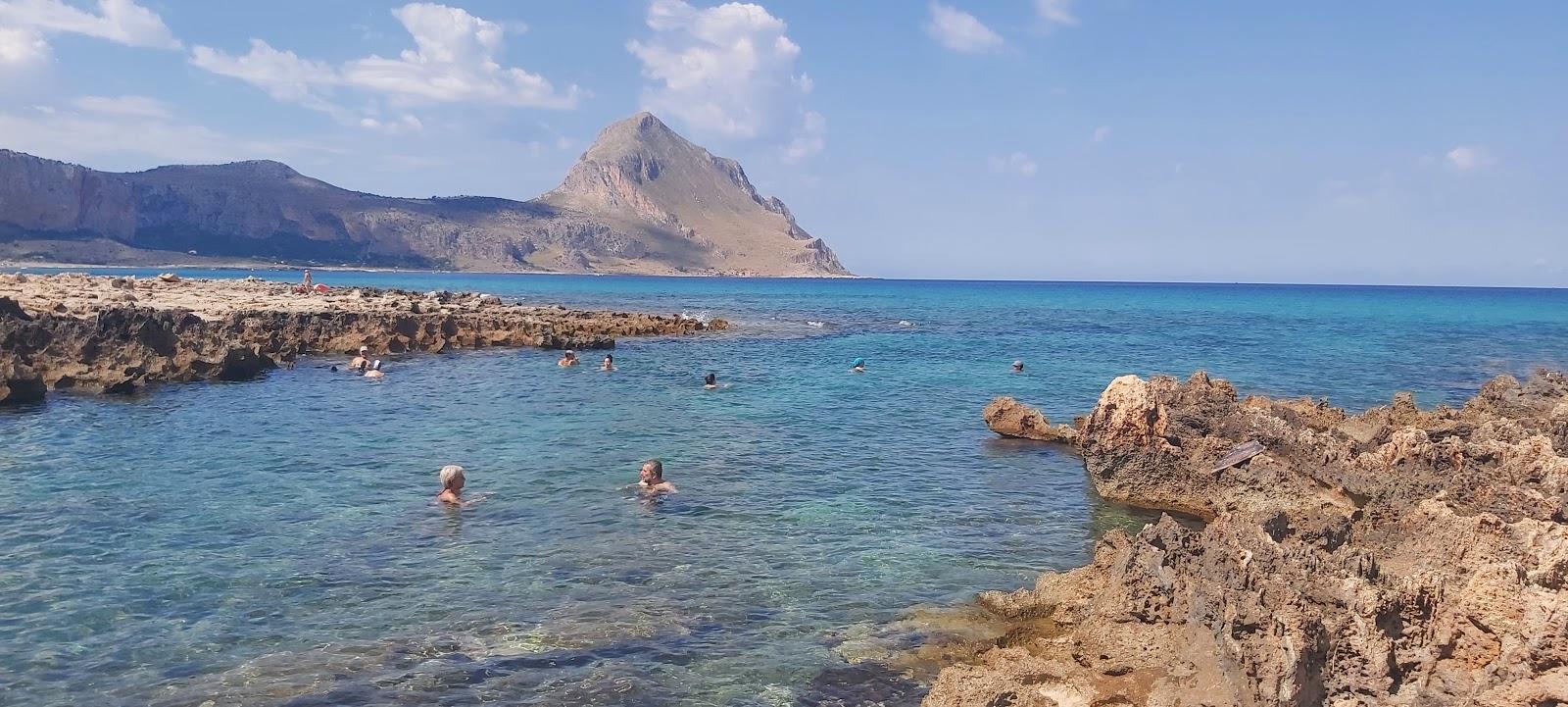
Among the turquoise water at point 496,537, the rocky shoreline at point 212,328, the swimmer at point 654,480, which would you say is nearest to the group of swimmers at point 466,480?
the swimmer at point 654,480

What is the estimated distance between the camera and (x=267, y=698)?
854 cm

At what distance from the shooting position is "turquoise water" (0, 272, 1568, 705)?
9352 mm

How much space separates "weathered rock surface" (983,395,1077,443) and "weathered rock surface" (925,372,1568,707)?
761 cm

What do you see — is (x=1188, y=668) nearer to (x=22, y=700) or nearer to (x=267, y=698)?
(x=267, y=698)

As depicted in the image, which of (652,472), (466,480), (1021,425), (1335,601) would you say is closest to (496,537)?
(652,472)

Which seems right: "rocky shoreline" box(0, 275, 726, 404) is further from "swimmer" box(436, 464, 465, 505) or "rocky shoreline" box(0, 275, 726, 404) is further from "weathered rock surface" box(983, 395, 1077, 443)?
"weathered rock surface" box(983, 395, 1077, 443)

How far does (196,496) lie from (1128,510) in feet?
55.7

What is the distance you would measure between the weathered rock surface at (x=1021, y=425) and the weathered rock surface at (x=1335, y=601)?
25.0 ft

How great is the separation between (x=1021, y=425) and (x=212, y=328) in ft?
104

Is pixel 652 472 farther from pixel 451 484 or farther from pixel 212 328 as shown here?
pixel 212 328

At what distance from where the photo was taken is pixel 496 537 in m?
13.9

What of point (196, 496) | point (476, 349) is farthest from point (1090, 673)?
point (476, 349)

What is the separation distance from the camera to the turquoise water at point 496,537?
368 inches

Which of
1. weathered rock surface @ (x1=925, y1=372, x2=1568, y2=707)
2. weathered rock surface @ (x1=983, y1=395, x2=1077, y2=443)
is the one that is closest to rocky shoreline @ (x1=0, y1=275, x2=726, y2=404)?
weathered rock surface @ (x1=983, y1=395, x2=1077, y2=443)
